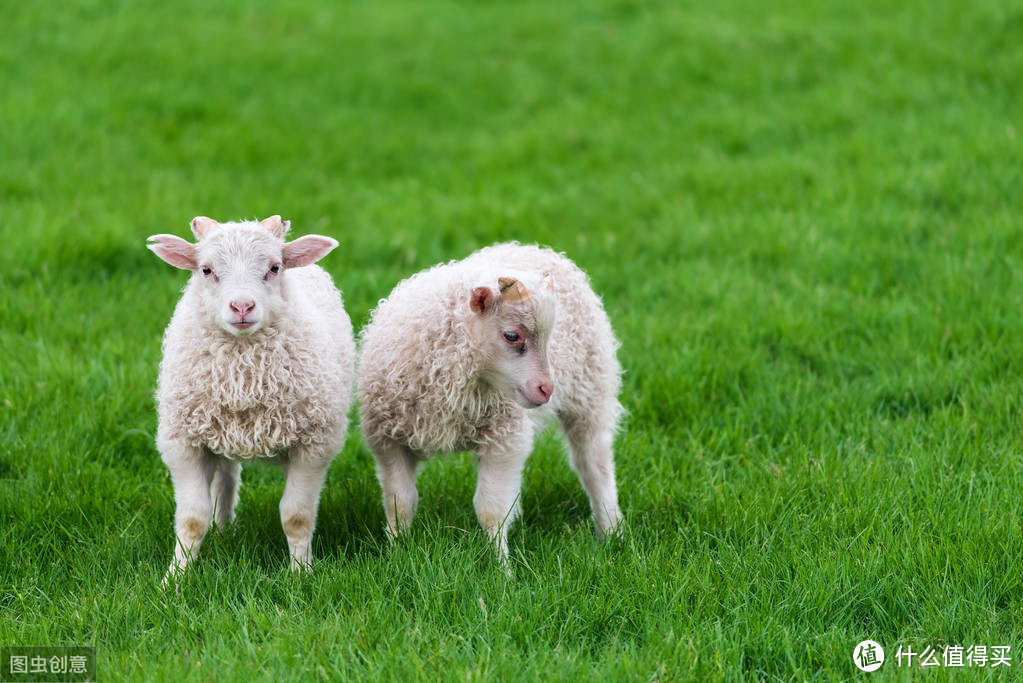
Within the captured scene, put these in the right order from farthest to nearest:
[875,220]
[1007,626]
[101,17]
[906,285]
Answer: [101,17] → [875,220] → [906,285] → [1007,626]

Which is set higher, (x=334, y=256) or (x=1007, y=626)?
(x=334, y=256)

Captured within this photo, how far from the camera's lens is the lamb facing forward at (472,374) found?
429 cm

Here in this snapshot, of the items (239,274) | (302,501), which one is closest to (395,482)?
(302,501)

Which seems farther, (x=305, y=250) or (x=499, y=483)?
(x=499, y=483)

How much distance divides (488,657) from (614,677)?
41cm

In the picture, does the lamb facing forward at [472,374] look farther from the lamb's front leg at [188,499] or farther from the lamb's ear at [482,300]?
the lamb's front leg at [188,499]

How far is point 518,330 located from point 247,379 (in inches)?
42.2

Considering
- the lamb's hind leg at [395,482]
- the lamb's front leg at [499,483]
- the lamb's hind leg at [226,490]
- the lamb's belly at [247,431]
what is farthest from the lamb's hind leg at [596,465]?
the lamb's hind leg at [226,490]

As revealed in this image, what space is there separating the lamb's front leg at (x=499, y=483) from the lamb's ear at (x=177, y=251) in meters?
1.38

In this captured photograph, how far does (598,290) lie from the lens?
7.58 m

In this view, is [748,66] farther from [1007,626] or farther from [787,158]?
[1007,626]

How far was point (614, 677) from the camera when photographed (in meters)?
3.53

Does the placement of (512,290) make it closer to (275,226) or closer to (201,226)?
(275,226)

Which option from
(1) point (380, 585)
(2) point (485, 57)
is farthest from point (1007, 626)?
(2) point (485, 57)
